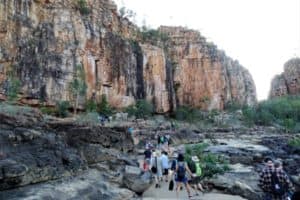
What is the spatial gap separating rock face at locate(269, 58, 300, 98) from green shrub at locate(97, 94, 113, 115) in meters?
45.7

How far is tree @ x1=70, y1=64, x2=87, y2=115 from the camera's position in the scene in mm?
35188

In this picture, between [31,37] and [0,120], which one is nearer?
[0,120]

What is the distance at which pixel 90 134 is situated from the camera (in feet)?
42.2

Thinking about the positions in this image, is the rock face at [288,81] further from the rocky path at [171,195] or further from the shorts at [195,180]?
the rocky path at [171,195]

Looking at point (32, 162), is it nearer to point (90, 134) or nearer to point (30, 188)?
point (30, 188)

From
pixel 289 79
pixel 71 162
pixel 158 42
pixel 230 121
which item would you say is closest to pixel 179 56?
pixel 158 42

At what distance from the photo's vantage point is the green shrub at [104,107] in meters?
38.4

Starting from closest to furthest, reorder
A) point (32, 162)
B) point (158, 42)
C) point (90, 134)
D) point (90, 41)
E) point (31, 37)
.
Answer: point (32, 162) → point (90, 134) → point (31, 37) → point (90, 41) → point (158, 42)

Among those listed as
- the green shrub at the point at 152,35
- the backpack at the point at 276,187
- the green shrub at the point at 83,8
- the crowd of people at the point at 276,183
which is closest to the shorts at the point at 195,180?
the crowd of people at the point at 276,183

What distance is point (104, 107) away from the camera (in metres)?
38.9

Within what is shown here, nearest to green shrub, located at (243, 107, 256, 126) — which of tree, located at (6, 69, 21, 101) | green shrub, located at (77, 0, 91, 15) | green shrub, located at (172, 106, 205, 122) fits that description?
green shrub, located at (172, 106, 205, 122)

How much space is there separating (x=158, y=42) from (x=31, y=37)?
27.6 m

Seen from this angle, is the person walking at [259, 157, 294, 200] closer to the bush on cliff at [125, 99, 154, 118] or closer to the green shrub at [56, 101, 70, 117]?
the green shrub at [56, 101, 70, 117]

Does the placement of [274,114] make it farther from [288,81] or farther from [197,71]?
[288,81]
